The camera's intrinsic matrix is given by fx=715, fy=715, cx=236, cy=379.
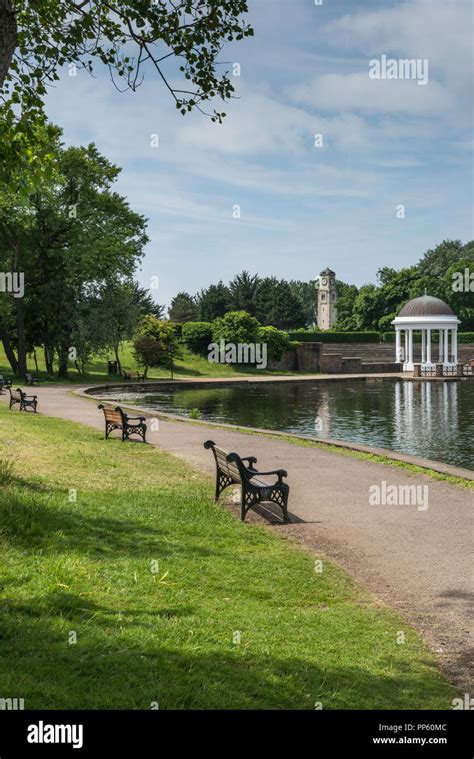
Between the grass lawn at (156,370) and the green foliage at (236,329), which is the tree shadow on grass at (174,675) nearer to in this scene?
the grass lawn at (156,370)

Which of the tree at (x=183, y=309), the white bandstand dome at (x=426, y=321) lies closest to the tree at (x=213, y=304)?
the tree at (x=183, y=309)

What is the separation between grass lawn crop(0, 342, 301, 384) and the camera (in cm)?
4506

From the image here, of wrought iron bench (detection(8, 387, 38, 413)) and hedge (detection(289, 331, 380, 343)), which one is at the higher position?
hedge (detection(289, 331, 380, 343))

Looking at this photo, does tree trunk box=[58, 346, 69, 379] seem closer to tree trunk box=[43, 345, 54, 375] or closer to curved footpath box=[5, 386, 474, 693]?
tree trunk box=[43, 345, 54, 375]

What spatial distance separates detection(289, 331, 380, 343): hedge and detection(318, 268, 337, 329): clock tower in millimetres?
38484

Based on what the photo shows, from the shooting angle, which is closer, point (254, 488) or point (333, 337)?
point (254, 488)

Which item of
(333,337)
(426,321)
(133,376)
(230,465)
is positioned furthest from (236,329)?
(230,465)

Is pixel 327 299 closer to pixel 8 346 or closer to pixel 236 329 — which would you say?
pixel 236 329

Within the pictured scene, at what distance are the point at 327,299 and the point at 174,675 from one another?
4285 inches

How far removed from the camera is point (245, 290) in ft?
285

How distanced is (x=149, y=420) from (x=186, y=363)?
34.6 meters

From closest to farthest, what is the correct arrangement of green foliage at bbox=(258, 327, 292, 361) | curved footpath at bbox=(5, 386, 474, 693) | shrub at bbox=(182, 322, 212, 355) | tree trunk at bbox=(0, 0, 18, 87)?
tree trunk at bbox=(0, 0, 18, 87) → curved footpath at bbox=(5, 386, 474, 693) → green foliage at bbox=(258, 327, 292, 361) → shrub at bbox=(182, 322, 212, 355)

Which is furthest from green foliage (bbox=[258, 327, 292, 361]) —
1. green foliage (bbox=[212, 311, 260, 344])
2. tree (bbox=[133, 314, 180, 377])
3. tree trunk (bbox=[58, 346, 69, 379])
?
tree trunk (bbox=[58, 346, 69, 379])

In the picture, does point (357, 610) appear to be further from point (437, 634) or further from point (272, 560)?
point (272, 560)
